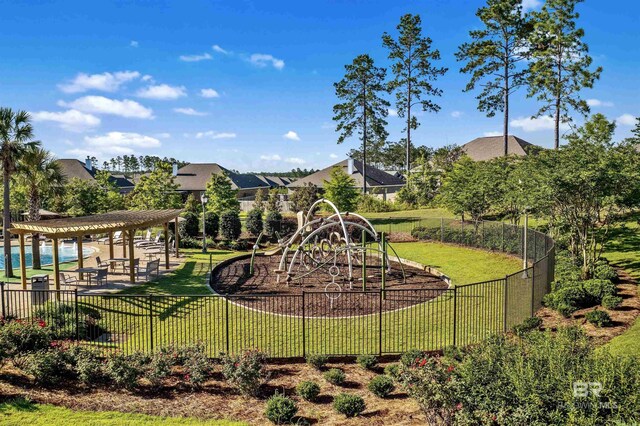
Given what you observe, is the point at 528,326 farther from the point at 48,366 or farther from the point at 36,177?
the point at 36,177

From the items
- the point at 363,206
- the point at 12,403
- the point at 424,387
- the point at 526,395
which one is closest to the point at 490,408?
the point at 526,395

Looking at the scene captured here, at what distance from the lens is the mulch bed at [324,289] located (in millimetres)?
14180

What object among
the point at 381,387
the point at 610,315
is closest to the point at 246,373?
the point at 381,387

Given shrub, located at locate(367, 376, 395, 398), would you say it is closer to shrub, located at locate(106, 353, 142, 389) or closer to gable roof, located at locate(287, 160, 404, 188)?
shrub, located at locate(106, 353, 142, 389)

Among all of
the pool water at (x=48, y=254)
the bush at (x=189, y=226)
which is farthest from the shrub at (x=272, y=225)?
the pool water at (x=48, y=254)

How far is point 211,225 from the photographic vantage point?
1256 inches

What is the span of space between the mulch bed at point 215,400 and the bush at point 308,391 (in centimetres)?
10

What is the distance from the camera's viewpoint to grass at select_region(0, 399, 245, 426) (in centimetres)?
746

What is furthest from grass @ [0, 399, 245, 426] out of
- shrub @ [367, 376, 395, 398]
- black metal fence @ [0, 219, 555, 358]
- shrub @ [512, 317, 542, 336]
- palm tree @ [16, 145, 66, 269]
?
palm tree @ [16, 145, 66, 269]

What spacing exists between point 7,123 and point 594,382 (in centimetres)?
2259

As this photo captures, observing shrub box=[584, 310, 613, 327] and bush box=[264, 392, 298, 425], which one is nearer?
bush box=[264, 392, 298, 425]

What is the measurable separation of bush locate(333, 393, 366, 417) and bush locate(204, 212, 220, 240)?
82.2ft

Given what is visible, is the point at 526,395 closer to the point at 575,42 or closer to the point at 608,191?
the point at 608,191

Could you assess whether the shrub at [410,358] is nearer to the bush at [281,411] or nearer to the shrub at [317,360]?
the shrub at [317,360]
